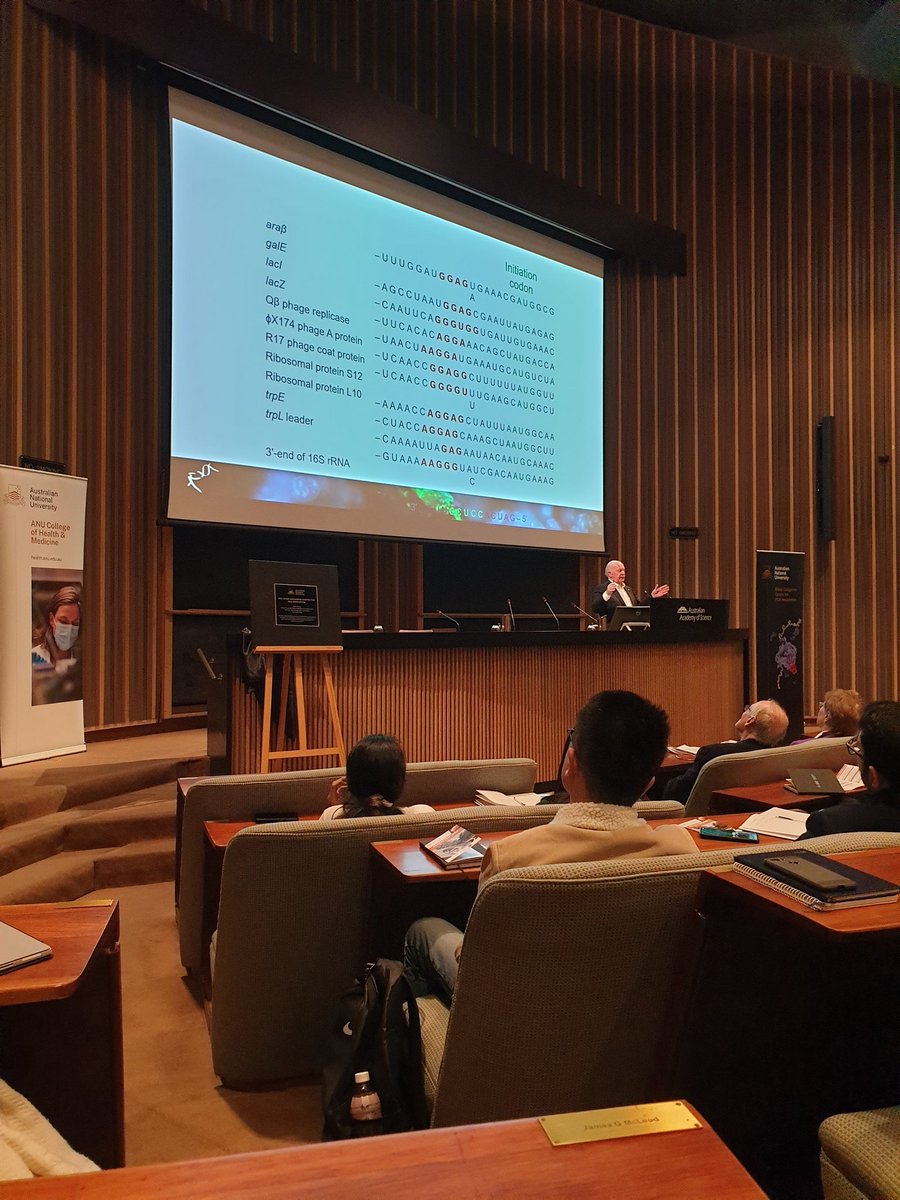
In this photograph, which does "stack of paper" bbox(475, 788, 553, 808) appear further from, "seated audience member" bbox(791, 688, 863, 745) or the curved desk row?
"seated audience member" bbox(791, 688, 863, 745)

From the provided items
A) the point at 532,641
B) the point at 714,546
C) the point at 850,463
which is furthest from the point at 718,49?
the point at 532,641

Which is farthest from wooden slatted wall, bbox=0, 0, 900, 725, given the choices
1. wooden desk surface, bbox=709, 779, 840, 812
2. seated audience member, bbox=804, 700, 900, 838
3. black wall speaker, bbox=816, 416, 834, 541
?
seated audience member, bbox=804, 700, 900, 838

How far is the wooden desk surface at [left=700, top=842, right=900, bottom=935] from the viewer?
42.2 inches

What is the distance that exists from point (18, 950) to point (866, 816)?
1.82 meters

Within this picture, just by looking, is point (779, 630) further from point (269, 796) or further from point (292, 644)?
point (269, 796)

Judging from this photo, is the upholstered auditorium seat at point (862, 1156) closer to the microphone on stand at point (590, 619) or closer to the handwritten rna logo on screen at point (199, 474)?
the handwritten rna logo on screen at point (199, 474)

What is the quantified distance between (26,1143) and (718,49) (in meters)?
8.92

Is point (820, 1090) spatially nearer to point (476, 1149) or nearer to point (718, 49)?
point (476, 1149)

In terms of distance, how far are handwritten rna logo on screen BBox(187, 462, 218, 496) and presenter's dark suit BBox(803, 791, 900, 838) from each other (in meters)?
3.59

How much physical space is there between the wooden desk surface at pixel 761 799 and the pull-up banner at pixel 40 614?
3244 mm

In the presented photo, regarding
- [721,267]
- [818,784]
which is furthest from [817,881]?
[721,267]

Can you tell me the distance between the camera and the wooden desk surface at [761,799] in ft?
8.72

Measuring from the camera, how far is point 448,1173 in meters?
0.73

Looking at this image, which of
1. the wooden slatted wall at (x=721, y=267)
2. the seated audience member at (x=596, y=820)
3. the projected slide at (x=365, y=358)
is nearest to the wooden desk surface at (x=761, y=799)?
the seated audience member at (x=596, y=820)
